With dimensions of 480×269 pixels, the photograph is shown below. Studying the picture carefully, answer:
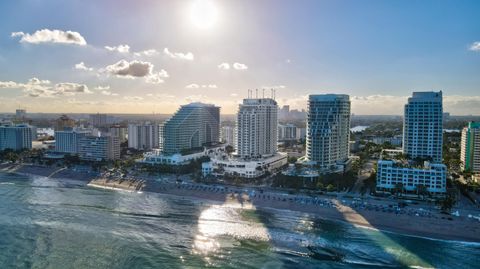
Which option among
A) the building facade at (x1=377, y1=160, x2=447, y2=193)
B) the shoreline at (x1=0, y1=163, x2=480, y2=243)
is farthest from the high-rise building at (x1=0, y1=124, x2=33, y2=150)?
the building facade at (x1=377, y1=160, x2=447, y2=193)

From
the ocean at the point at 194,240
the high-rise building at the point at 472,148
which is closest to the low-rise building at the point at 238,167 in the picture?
the ocean at the point at 194,240

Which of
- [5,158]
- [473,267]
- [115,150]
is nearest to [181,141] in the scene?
[115,150]

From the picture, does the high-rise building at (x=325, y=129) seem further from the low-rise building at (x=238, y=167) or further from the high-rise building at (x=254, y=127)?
the high-rise building at (x=254, y=127)

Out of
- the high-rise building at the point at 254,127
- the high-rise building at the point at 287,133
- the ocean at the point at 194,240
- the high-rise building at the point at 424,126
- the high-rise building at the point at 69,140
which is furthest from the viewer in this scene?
the high-rise building at the point at 287,133

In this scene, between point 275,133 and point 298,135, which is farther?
point 298,135

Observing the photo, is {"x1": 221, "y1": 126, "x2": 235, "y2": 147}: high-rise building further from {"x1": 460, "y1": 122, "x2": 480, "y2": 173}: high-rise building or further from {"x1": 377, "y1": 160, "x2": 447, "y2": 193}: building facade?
{"x1": 460, "y1": 122, "x2": 480, "y2": 173}: high-rise building

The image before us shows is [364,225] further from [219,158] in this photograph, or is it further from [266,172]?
[219,158]
